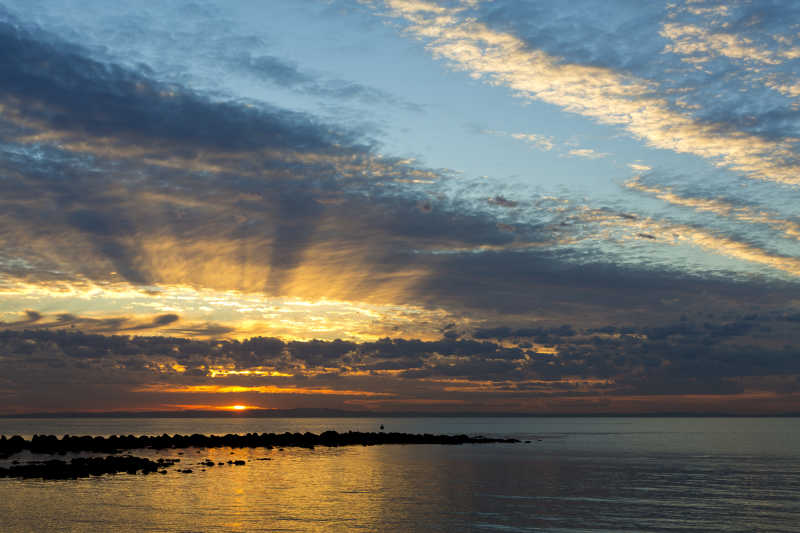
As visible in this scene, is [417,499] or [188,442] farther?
[188,442]

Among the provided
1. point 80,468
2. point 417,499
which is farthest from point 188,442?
point 417,499

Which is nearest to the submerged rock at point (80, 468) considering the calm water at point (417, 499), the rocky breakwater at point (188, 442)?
the calm water at point (417, 499)

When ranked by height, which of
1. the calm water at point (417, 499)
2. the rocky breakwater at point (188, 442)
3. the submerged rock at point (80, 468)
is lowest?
the calm water at point (417, 499)

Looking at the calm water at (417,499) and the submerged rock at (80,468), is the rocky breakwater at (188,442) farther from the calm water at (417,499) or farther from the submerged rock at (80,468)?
the calm water at (417,499)

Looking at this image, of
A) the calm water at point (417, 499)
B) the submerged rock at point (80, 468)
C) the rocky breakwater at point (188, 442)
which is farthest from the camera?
the rocky breakwater at point (188, 442)

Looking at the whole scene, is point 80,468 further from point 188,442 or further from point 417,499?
point 188,442

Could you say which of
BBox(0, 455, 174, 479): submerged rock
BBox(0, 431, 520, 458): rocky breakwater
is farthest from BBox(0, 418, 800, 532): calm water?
BBox(0, 431, 520, 458): rocky breakwater

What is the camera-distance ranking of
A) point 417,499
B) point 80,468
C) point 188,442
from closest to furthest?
point 417,499, point 80,468, point 188,442

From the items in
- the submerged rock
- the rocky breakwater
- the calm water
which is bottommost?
the calm water

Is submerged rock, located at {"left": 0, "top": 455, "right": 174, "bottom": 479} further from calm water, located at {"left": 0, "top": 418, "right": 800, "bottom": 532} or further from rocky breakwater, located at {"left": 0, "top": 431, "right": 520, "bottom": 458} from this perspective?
rocky breakwater, located at {"left": 0, "top": 431, "right": 520, "bottom": 458}

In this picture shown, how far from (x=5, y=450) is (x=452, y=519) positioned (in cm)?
7586

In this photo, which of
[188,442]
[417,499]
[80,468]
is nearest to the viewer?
[417,499]

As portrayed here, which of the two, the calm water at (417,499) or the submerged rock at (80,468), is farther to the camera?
the submerged rock at (80,468)

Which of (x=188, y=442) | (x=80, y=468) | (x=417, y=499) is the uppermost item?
(x=188, y=442)
